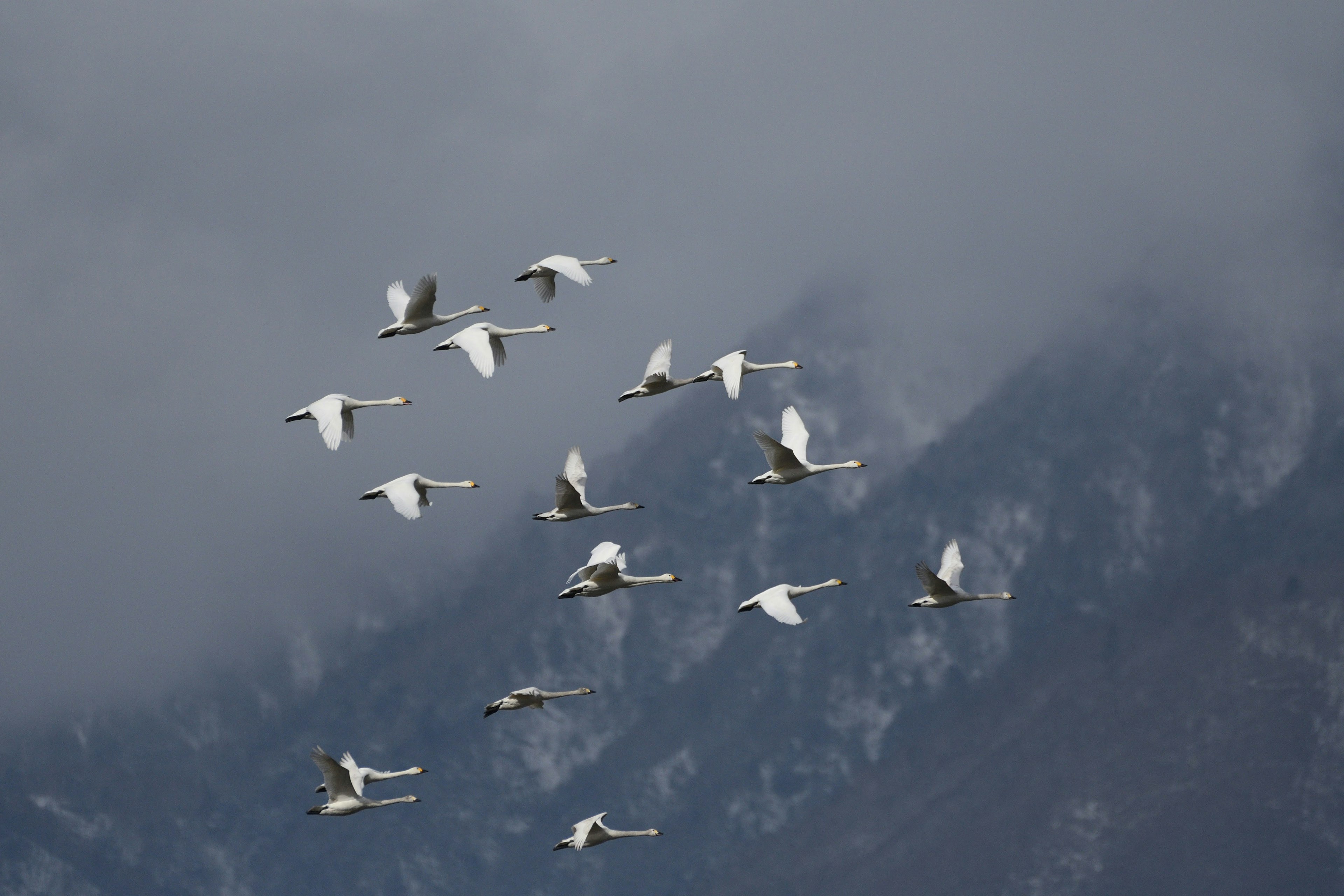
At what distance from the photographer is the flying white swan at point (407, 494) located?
290 feet

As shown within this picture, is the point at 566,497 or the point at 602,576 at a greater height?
the point at 566,497

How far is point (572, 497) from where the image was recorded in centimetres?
9469

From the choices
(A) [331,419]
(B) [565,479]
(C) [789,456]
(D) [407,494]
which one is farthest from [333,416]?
(C) [789,456]

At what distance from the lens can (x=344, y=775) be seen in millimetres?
95875

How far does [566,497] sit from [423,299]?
414 inches

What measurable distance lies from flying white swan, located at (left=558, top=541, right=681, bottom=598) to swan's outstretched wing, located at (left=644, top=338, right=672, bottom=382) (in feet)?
24.5

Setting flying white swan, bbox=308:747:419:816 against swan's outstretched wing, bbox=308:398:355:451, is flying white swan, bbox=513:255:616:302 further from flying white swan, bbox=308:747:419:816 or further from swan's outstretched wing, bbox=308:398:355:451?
flying white swan, bbox=308:747:419:816

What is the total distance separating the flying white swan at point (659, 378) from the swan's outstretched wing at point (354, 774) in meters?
18.4

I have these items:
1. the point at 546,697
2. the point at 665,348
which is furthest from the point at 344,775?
the point at 665,348

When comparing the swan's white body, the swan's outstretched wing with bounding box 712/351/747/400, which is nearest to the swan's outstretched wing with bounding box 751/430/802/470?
the swan's outstretched wing with bounding box 712/351/747/400

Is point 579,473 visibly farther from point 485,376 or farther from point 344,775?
point 344,775

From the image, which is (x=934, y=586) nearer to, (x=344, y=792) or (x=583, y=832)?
(x=583, y=832)

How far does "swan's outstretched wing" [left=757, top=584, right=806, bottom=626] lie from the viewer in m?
87.3

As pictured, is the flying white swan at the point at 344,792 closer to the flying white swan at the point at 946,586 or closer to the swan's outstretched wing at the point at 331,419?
the swan's outstretched wing at the point at 331,419
